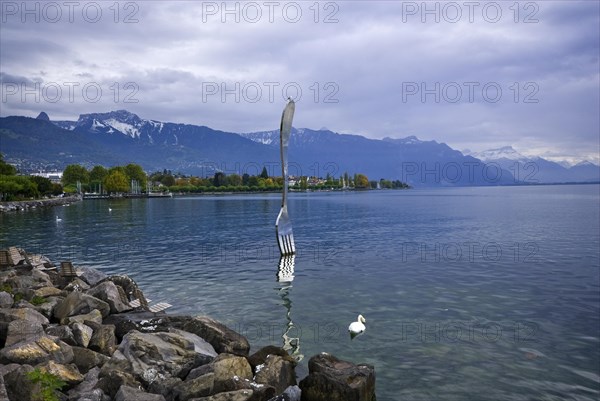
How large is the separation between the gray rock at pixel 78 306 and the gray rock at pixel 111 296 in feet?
1.91

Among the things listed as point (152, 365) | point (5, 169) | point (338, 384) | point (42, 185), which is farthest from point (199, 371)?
point (42, 185)

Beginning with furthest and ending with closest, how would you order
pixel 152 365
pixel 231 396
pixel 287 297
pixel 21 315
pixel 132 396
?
pixel 287 297, pixel 21 315, pixel 152 365, pixel 231 396, pixel 132 396

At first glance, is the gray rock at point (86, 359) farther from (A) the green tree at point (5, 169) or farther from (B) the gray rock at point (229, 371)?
(A) the green tree at point (5, 169)

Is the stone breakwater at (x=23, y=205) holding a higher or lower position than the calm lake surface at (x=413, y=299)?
higher

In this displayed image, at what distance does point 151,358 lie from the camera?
14.1 meters

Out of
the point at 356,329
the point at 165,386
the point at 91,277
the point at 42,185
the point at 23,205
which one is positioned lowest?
the point at 356,329

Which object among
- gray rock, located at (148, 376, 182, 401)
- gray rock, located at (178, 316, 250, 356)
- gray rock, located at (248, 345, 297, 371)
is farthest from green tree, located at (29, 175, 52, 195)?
gray rock, located at (148, 376, 182, 401)

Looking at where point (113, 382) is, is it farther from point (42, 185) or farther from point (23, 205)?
point (42, 185)

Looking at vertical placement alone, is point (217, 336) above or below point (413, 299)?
above

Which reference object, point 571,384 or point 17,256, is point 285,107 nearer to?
point 17,256

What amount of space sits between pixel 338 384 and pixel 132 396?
17.4ft

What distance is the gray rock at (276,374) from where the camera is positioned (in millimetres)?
13377

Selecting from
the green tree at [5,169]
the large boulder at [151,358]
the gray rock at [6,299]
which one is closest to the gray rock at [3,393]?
the large boulder at [151,358]

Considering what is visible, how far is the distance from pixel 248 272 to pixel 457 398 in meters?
23.7
